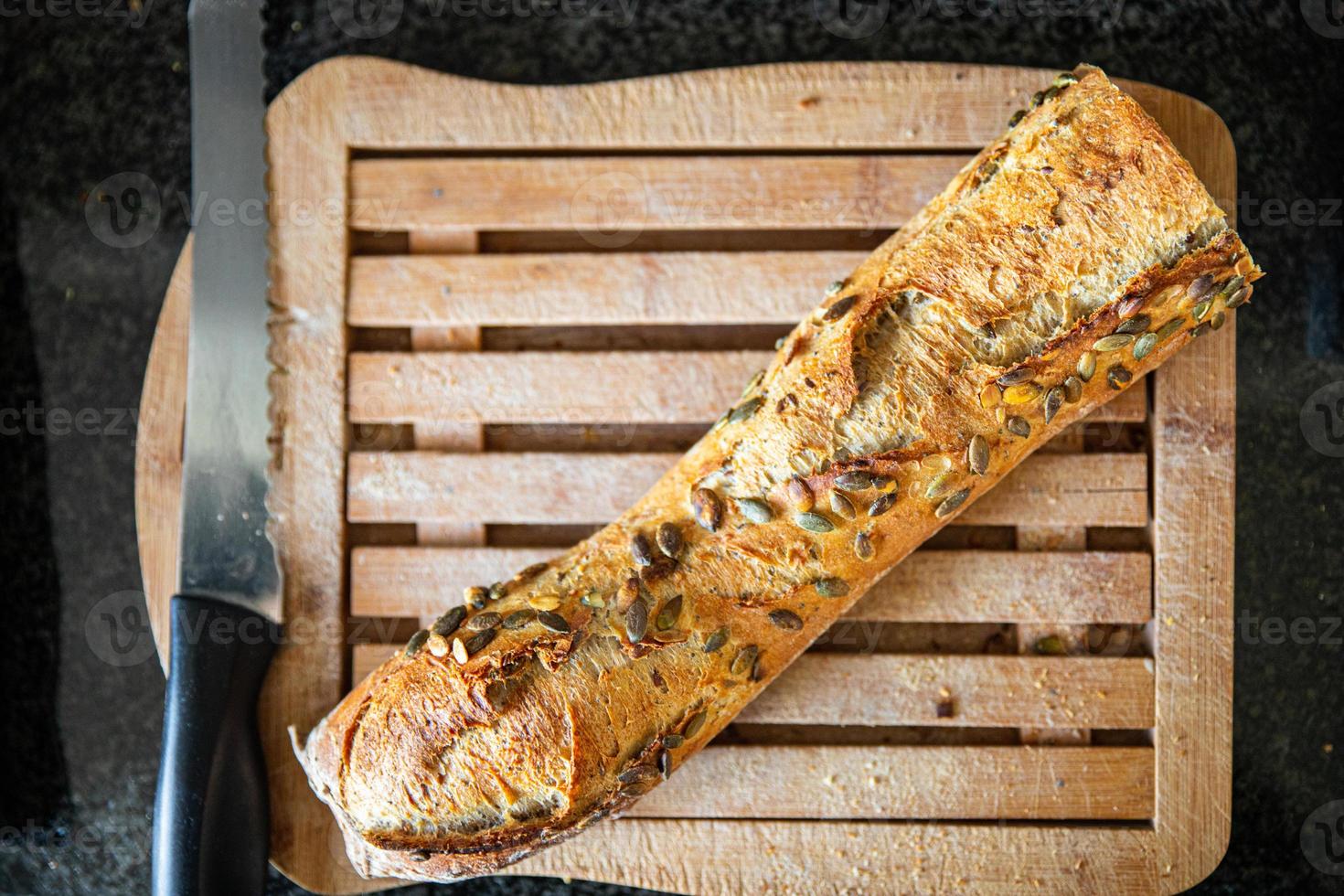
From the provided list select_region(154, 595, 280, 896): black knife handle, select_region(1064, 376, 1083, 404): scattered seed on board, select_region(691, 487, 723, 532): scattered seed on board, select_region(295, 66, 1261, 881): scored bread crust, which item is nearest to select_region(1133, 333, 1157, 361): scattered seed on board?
select_region(295, 66, 1261, 881): scored bread crust

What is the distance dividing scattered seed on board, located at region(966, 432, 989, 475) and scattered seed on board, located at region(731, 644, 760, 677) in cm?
57

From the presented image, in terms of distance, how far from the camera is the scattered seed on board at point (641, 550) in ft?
5.72

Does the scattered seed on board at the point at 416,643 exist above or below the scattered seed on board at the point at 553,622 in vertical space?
below

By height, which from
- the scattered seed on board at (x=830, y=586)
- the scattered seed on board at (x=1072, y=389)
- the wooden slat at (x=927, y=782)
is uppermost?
the scattered seed on board at (x=1072, y=389)

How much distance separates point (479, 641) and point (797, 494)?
689 mm

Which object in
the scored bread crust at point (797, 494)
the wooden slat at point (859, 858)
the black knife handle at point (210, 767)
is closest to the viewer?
the scored bread crust at point (797, 494)

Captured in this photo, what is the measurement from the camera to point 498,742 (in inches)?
64.9

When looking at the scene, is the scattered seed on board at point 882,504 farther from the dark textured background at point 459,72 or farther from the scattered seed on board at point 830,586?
the dark textured background at point 459,72

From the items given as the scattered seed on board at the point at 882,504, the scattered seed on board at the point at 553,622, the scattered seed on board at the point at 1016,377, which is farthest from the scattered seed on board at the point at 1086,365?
the scattered seed on board at the point at 553,622

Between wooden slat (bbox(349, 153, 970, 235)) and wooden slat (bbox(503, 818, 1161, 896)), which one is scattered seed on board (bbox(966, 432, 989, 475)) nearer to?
wooden slat (bbox(349, 153, 970, 235))

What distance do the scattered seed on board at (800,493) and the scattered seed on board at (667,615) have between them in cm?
31

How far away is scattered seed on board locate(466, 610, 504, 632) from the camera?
1.75m

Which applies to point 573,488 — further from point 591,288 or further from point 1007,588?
point 1007,588

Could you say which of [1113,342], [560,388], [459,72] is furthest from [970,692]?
[459,72]
